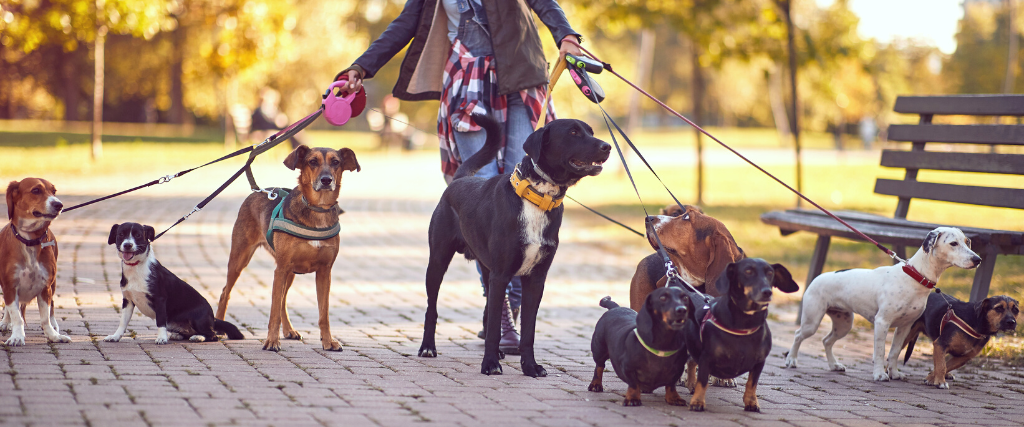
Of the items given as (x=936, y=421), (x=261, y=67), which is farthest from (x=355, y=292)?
(x=261, y=67)

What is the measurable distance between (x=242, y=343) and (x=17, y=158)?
51.8 ft

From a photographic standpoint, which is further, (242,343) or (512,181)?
(242,343)

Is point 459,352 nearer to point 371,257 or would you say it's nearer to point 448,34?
point 448,34

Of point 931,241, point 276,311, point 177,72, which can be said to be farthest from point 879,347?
point 177,72

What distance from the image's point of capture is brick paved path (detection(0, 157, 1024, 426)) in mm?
3711

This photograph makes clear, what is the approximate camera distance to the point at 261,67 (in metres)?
26.0

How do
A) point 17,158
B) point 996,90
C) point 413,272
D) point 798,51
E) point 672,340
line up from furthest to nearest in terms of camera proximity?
point 996,90 → point 17,158 → point 798,51 → point 413,272 → point 672,340

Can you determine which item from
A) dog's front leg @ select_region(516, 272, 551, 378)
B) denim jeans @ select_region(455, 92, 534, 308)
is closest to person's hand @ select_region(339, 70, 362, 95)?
denim jeans @ select_region(455, 92, 534, 308)

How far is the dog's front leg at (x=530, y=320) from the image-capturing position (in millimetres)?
4680

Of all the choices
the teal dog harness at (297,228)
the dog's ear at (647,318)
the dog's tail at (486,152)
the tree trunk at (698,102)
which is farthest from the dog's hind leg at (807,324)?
the tree trunk at (698,102)

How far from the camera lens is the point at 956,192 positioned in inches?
266

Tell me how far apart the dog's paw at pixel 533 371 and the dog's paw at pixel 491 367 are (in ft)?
0.47

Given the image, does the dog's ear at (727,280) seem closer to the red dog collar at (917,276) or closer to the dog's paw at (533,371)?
the dog's paw at (533,371)

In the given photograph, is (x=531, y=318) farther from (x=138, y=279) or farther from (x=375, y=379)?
(x=138, y=279)
